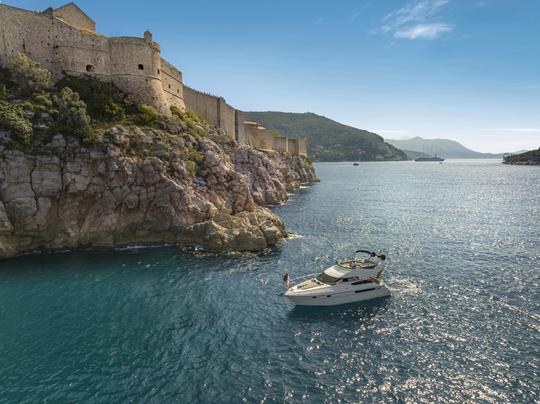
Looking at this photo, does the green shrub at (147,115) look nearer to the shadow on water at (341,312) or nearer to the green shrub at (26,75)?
the green shrub at (26,75)

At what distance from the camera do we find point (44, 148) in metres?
40.6

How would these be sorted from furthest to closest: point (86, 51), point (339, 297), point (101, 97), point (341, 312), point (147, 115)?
1. point (86, 51)
2. point (147, 115)
3. point (101, 97)
4. point (339, 297)
5. point (341, 312)

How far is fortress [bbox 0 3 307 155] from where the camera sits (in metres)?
46.5

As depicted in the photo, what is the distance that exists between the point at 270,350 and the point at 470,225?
50649 millimetres

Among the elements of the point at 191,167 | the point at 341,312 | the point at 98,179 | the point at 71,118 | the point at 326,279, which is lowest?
the point at 341,312

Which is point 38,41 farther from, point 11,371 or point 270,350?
point 270,350

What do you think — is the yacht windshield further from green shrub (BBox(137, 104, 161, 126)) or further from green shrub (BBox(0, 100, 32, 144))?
green shrub (BBox(0, 100, 32, 144))

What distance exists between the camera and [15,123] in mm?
39062

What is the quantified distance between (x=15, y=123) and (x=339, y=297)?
1606 inches

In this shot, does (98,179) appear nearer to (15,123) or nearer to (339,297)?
(15,123)

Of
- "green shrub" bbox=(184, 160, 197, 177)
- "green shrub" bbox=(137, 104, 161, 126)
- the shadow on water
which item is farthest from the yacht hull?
"green shrub" bbox=(137, 104, 161, 126)

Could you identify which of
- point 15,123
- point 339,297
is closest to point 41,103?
point 15,123

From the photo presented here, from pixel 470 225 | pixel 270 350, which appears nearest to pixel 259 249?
pixel 270 350

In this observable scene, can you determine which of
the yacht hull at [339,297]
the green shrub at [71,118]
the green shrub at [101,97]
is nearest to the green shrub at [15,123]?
the green shrub at [71,118]
